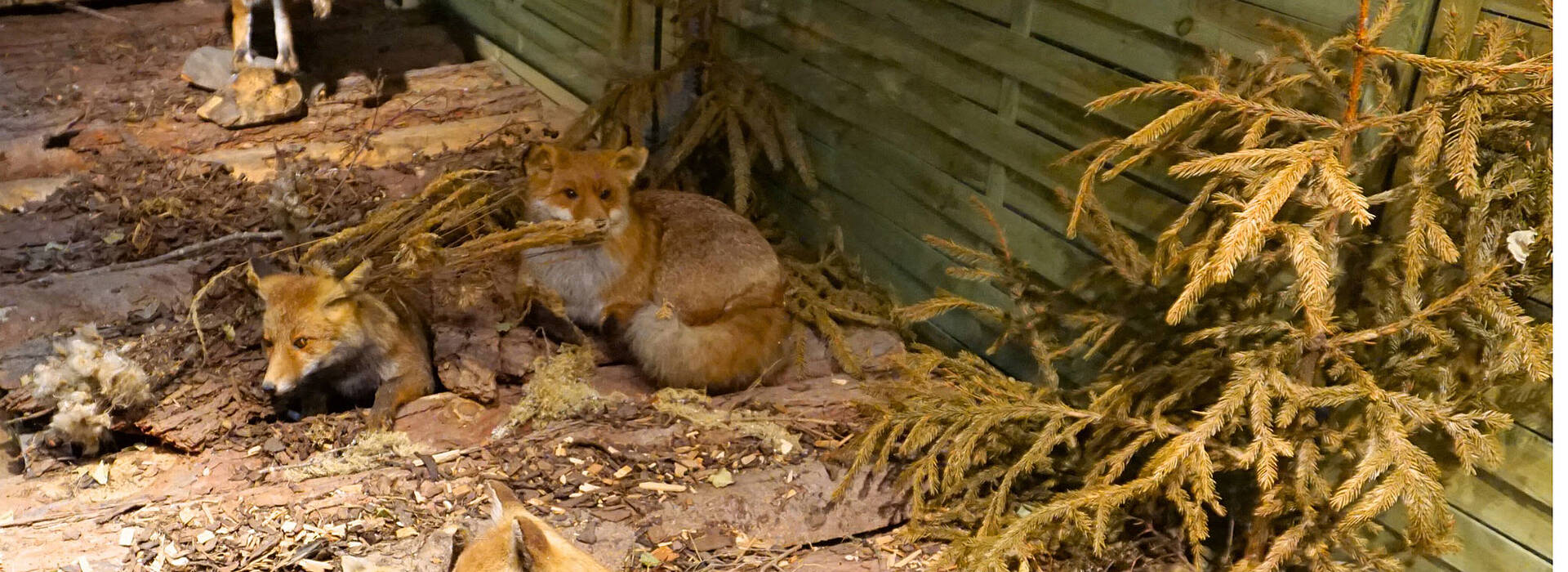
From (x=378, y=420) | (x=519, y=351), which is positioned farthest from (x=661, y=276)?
(x=378, y=420)

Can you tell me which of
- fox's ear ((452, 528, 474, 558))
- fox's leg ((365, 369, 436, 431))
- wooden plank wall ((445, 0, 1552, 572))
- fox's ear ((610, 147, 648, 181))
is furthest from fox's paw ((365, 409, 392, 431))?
wooden plank wall ((445, 0, 1552, 572))

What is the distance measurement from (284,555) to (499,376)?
124cm

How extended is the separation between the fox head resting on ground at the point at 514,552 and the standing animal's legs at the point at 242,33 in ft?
9.03

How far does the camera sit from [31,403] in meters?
3.50

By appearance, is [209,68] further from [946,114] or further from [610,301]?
[946,114]

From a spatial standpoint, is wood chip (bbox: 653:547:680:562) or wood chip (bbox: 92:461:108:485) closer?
wood chip (bbox: 653:547:680:562)

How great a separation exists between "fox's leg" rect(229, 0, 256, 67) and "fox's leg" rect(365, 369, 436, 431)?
1.56 metres

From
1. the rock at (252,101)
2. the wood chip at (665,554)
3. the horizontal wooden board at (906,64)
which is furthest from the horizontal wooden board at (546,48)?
the wood chip at (665,554)

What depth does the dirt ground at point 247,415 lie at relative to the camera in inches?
127

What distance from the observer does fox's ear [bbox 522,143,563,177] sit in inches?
167

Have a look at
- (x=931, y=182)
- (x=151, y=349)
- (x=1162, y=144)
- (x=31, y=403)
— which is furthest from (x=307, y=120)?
(x=1162, y=144)

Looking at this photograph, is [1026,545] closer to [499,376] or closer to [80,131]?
[499,376]

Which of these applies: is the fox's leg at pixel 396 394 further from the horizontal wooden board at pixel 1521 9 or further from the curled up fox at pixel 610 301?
the horizontal wooden board at pixel 1521 9

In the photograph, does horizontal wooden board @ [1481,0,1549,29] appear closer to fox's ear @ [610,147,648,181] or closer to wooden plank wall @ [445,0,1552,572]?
wooden plank wall @ [445,0,1552,572]
